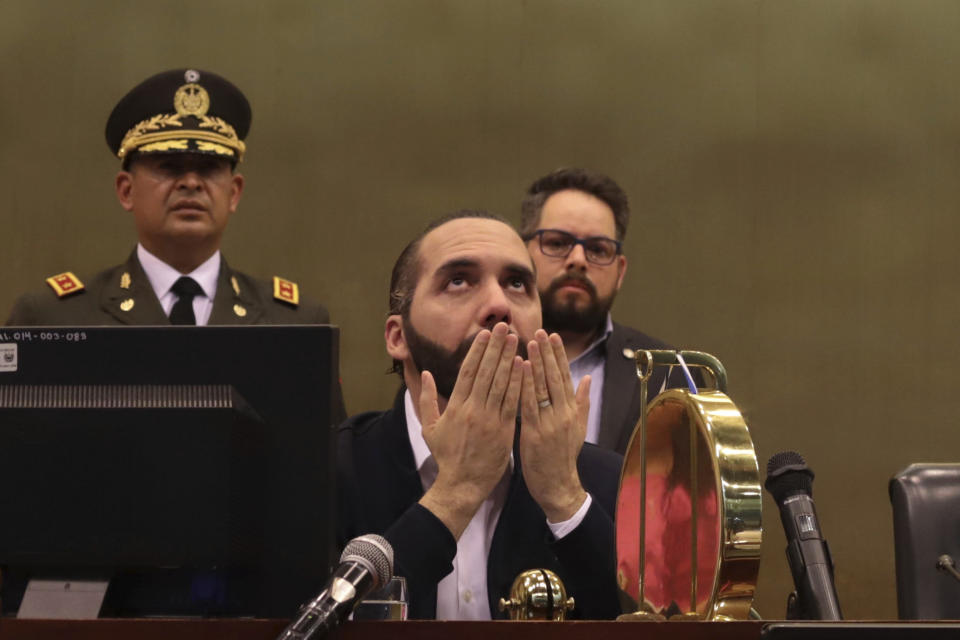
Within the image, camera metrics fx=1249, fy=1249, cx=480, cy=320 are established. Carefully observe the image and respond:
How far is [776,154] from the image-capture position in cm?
386

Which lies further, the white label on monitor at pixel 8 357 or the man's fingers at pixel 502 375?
the man's fingers at pixel 502 375

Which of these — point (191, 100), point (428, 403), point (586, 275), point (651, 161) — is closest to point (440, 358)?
point (428, 403)

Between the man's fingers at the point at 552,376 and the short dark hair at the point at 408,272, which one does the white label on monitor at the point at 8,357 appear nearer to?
the man's fingers at the point at 552,376

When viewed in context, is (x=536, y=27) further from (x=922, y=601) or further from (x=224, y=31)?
(x=922, y=601)

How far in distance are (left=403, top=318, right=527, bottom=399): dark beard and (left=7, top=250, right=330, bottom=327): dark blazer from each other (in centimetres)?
100

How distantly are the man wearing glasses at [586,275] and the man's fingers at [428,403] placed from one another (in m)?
1.27

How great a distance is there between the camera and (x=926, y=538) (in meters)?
1.85

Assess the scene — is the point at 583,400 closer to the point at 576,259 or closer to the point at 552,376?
the point at 552,376

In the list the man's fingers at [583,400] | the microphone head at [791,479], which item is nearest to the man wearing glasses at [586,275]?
the man's fingers at [583,400]

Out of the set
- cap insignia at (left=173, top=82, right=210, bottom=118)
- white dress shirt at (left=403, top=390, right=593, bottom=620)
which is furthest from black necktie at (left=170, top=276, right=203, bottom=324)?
white dress shirt at (left=403, top=390, right=593, bottom=620)

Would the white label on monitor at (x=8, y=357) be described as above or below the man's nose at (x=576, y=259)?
below

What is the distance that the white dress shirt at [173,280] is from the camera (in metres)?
2.79

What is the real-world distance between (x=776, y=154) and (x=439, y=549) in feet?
8.74

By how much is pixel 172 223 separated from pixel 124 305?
0.22 metres
